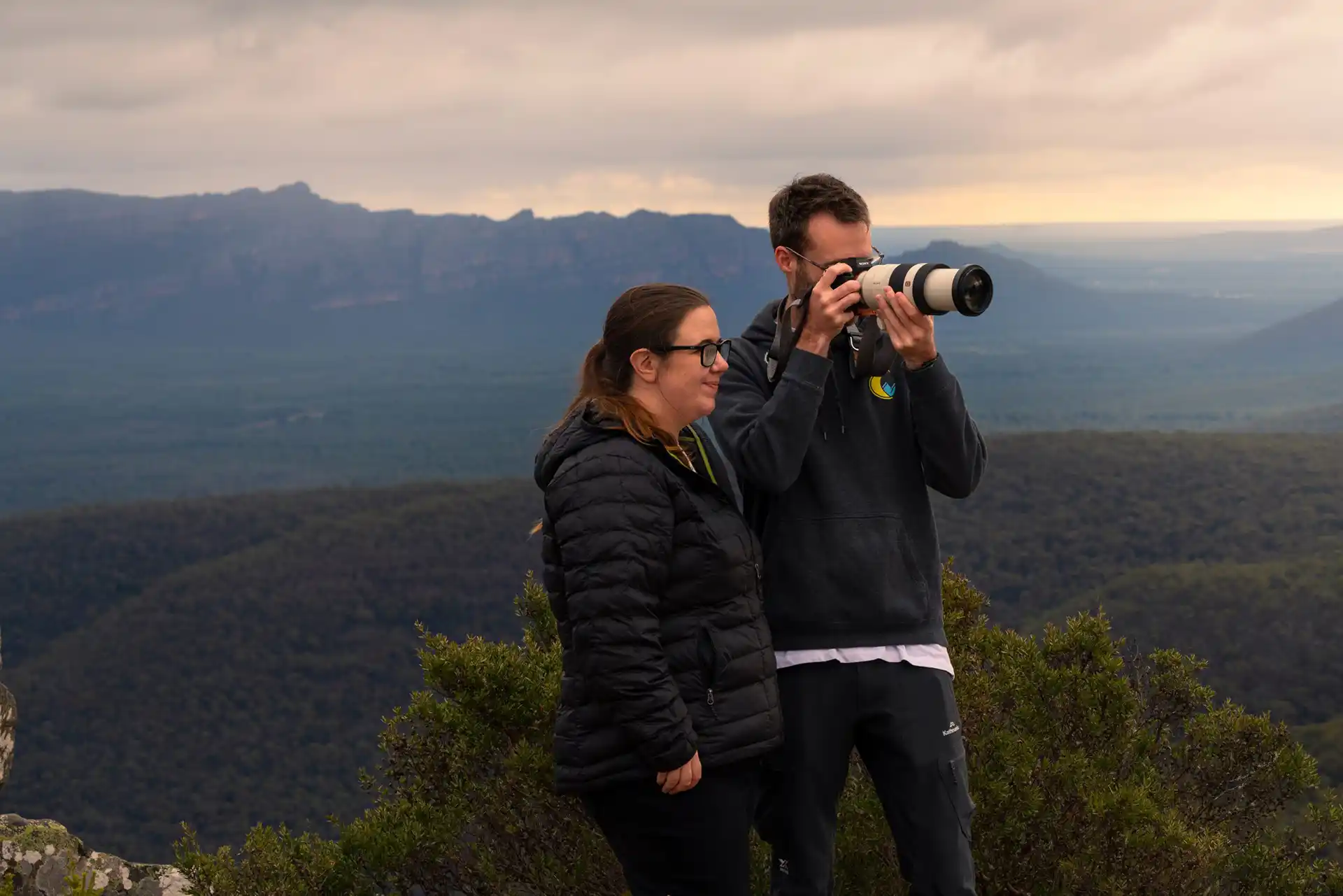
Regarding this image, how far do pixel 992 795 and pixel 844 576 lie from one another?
1838 mm

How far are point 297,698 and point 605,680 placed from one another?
229 feet

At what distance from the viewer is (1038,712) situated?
517 centimetres

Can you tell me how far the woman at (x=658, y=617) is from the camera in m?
2.76

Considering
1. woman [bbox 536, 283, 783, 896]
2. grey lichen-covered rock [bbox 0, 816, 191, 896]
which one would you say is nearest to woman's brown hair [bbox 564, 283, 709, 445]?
woman [bbox 536, 283, 783, 896]

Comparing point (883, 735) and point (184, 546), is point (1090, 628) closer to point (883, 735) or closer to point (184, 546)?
point (883, 735)

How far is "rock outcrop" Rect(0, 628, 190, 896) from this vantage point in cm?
472

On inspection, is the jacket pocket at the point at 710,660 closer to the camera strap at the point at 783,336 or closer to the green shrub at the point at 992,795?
the camera strap at the point at 783,336

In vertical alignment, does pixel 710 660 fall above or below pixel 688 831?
above

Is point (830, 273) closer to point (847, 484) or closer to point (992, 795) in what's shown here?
point (847, 484)

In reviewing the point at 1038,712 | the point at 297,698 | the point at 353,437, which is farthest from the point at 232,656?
the point at 353,437

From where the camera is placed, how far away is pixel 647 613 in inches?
109

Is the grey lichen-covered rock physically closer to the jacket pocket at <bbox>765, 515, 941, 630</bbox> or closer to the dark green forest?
the jacket pocket at <bbox>765, 515, 941, 630</bbox>

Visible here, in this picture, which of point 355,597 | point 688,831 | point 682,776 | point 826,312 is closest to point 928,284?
point 826,312

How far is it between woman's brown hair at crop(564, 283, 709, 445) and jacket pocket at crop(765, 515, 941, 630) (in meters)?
0.46
